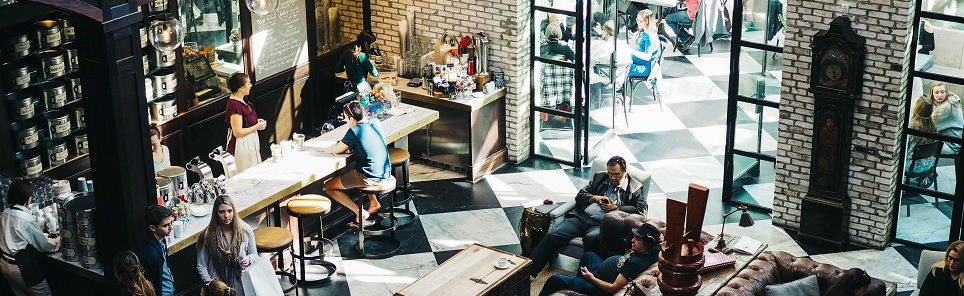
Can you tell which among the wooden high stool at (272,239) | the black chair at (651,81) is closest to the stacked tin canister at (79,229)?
the wooden high stool at (272,239)

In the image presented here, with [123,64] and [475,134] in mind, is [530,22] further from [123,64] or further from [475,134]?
[123,64]

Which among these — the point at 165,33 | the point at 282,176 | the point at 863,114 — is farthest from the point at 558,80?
the point at 165,33

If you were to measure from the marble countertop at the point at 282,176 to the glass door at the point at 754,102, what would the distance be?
295 cm

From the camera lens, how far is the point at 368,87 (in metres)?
11.0

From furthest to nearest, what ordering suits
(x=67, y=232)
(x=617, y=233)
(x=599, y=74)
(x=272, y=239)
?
(x=599, y=74), (x=617, y=233), (x=272, y=239), (x=67, y=232)

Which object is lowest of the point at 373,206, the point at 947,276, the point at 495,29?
the point at 373,206

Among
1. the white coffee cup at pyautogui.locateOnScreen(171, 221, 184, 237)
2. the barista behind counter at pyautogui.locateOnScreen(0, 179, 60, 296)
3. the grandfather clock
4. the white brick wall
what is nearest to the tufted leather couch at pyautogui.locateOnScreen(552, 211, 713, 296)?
the grandfather clock

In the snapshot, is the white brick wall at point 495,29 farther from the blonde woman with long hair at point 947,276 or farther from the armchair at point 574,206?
the blonde woman with long hair at point 947,276

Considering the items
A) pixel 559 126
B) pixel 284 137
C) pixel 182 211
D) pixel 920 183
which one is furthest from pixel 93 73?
pixel 920 183

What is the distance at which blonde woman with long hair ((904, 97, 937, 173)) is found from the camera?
30.9ft

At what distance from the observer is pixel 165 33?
7434 mm

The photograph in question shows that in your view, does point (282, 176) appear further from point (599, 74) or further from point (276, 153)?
point (599, 74)

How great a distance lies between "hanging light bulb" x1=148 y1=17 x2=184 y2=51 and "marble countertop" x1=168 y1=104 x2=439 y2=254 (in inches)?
59.1

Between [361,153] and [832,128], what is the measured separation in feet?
12.8
